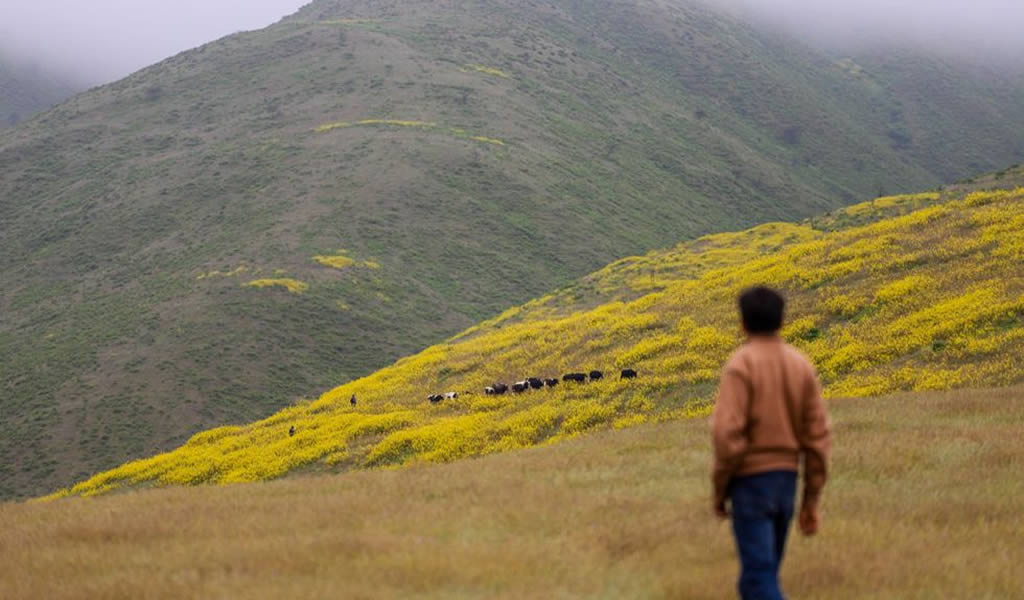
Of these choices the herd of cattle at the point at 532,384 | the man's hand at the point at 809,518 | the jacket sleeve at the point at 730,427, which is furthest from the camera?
the herd of cattle at the point at 532,384

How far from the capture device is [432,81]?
5728 inches

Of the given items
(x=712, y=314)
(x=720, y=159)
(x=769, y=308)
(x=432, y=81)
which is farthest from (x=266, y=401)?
(x=720, y=159)

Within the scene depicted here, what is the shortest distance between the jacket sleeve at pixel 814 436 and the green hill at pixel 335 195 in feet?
183

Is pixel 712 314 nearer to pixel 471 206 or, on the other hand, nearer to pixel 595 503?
pixel 595 503

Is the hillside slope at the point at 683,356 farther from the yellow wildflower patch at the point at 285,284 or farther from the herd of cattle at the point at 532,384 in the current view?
the yellow wildflower patch at the point at 285,284

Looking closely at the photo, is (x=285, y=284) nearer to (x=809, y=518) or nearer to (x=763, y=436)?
(x=809, y=518)

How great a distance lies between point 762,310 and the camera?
256 inches

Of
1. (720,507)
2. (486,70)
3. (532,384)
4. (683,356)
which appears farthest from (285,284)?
(720,507)

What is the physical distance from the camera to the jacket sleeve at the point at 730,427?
6.28 metres

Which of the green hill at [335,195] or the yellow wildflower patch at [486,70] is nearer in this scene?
the green hill at [335,195]

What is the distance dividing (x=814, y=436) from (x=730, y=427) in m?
0.66

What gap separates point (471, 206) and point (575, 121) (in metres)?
44.2

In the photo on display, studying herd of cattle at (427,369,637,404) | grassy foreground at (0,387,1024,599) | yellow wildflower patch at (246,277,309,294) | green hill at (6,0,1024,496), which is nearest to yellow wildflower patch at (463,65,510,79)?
green hill at (6,0,1024,496)

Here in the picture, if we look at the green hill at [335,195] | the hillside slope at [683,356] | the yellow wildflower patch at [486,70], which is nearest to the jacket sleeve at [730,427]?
the hillside slope at [683,356]
